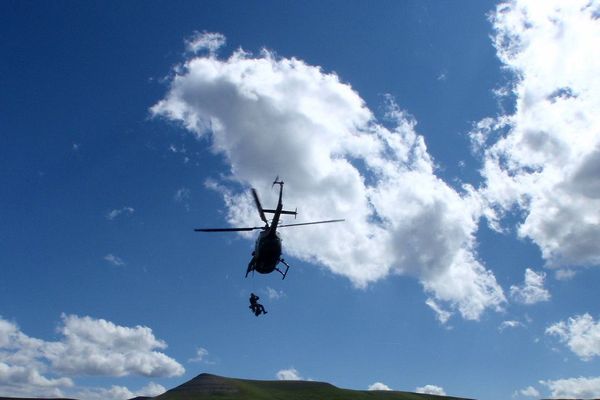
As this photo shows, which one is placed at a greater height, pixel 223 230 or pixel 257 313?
pixel 223 230

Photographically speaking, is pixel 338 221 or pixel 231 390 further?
pixel 231 390

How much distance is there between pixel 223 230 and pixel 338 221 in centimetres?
843

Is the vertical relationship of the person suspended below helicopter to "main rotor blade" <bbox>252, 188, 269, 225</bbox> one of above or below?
below

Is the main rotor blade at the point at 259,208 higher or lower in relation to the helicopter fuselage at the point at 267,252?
higher

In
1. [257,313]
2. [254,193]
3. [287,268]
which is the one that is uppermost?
[254,193]

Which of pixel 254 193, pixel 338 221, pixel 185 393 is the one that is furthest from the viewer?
pixel 185 393

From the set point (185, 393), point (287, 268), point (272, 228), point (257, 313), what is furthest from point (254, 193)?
point (185, 393)

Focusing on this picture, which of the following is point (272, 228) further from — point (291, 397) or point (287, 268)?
point (291, 397)

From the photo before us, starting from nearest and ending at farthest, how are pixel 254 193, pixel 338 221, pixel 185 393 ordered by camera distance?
pixel 338 221 < pixel 254 193 < pixel 185 393

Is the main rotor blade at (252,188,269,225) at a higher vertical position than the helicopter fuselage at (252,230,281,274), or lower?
higher

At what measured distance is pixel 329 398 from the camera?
194m

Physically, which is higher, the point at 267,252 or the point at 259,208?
the point at 259,208

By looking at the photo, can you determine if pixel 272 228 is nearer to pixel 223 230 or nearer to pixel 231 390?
pixel 223 230

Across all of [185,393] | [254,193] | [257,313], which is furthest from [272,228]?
[185,393]
